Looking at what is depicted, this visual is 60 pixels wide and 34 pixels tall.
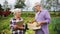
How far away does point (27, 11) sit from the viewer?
2.49 meters

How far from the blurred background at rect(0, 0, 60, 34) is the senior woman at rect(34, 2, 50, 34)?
0.05 m

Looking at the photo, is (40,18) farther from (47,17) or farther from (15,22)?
(15,22)

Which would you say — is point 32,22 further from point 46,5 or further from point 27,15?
point 46,5

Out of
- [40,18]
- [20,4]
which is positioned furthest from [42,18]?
[20,4]

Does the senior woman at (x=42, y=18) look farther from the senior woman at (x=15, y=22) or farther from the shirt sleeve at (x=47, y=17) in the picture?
the senior woman at (x=15, y=22)

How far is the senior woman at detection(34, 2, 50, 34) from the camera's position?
2430 millimetres

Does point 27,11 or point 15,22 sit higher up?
point 27,11

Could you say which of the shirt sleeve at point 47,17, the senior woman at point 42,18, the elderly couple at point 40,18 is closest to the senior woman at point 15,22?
the elderly couple at point 40,18

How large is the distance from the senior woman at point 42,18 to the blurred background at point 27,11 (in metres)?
0.05

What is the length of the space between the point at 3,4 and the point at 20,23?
13.5 inches

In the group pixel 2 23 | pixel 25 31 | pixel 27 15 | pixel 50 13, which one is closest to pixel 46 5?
pixel 50 13

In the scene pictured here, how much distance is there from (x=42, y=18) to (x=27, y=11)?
22cm

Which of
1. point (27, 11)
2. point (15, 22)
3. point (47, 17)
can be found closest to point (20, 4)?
point (27, 11)

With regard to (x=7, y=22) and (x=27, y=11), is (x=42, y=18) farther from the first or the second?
(x=7, y=22)
